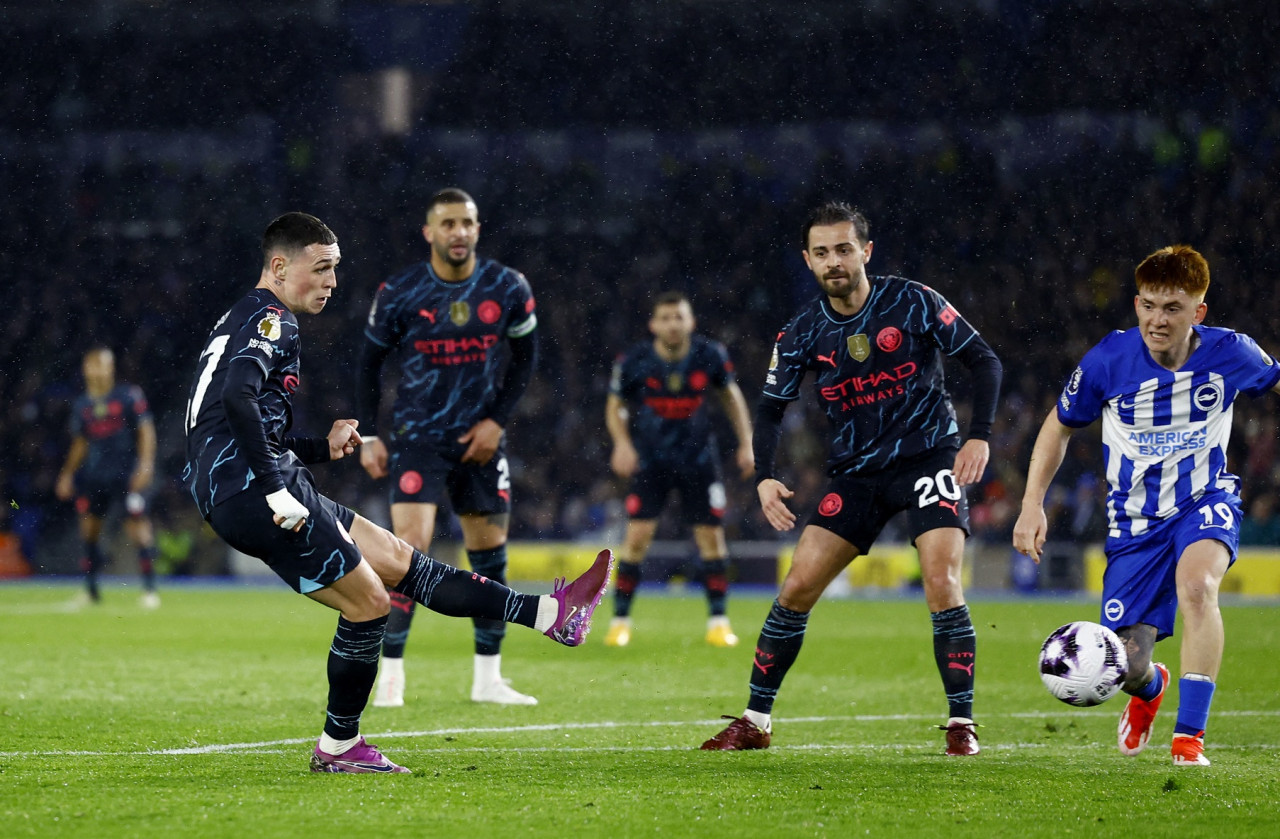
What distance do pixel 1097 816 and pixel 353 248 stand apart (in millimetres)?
21096

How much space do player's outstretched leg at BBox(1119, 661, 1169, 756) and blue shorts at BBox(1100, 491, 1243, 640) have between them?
20 cm

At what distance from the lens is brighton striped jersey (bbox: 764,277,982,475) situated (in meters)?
5.93

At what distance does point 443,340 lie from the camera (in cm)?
766

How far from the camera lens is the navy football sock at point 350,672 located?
16.6ft

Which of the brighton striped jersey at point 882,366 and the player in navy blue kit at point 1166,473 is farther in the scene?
the brighton striped jersey at point 882,366

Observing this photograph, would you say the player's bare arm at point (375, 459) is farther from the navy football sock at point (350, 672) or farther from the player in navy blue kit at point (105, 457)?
the player in navy blue kit at point (105, 457)

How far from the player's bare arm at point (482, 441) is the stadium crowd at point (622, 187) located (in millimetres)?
12124

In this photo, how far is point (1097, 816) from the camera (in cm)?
433

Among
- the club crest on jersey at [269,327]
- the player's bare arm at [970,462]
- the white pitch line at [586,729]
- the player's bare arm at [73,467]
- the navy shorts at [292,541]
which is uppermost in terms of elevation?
the club crest on jersey at [269,327]

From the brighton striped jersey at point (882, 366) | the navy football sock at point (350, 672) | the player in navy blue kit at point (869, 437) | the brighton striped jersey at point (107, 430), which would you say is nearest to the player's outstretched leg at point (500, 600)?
the navy football sock at point (350, 672)

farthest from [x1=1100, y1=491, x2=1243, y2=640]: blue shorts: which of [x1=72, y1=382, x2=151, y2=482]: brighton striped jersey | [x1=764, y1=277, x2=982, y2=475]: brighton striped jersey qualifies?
[x1=72, y1=382, x2=151, y2=482]: brighton striped jersey

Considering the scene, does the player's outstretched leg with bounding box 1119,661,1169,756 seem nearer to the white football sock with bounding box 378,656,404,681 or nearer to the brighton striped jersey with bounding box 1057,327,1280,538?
the brighton striped jersey with bounding box 1057,327,1280,538

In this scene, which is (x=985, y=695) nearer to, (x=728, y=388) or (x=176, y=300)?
(x=728, y=388)

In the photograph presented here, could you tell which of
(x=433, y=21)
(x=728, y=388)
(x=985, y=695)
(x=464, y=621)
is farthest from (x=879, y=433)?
(x=433, y=21)
